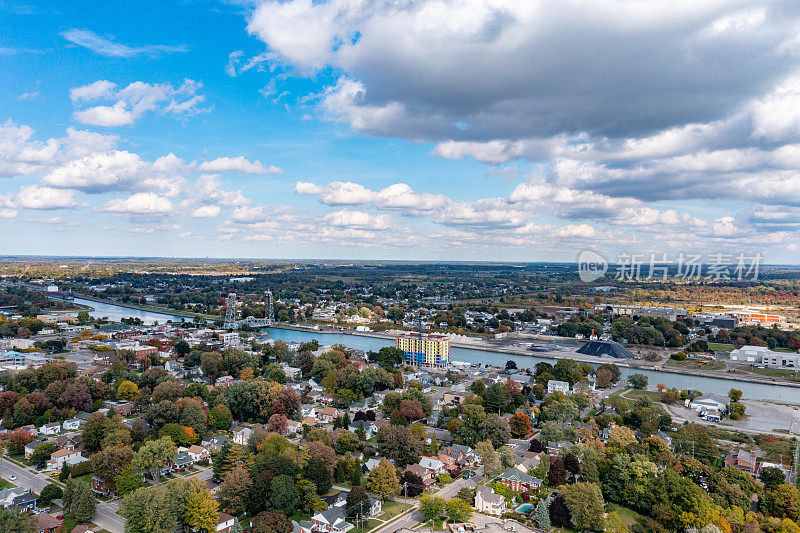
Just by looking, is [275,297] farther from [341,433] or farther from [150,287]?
[341,433]

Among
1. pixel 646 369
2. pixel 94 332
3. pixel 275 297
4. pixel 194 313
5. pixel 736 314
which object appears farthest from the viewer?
pixel 275 297

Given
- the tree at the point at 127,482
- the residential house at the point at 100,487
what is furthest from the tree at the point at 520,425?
the residential house at the point at 100,487

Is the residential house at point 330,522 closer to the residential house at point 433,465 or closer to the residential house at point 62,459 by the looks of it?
the residential house at point 433,465

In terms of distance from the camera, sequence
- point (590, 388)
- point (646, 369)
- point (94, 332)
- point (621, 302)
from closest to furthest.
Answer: point (590, 388) < point (646, 369) < point (94, 332) < point (621, 302)

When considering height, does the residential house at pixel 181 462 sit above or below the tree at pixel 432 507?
below

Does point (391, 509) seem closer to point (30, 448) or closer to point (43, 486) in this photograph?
point (43, 486)

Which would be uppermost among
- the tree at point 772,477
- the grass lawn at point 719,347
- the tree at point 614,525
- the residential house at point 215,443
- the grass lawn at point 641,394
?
the tree at point 772,477

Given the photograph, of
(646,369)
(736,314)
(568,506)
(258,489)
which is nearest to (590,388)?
(646,369)
